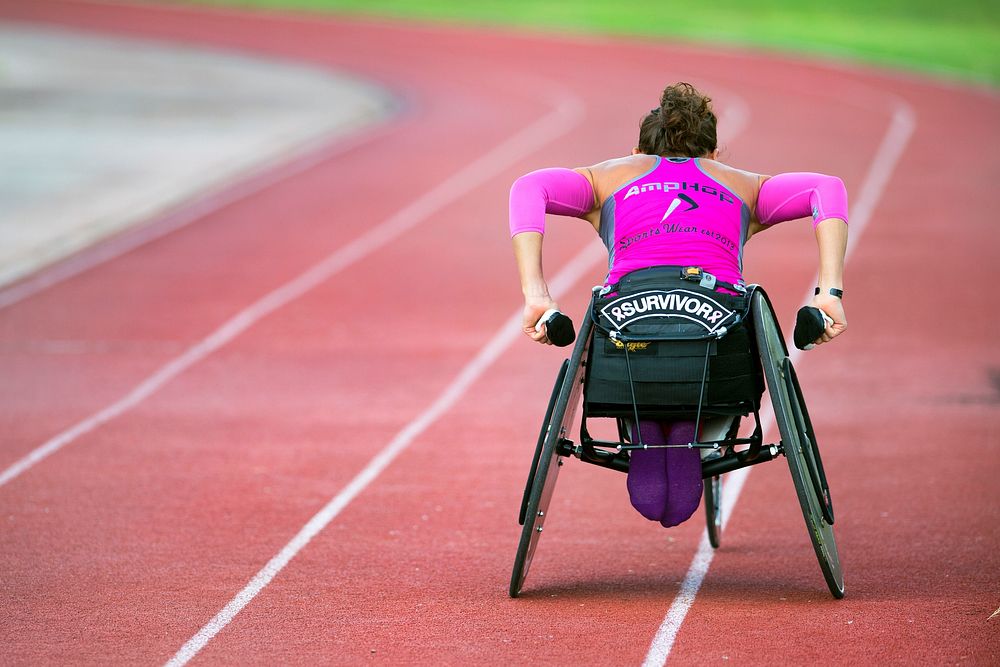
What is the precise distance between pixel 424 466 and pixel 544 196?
347 centimetres

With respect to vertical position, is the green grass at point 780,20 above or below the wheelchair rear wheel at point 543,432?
below

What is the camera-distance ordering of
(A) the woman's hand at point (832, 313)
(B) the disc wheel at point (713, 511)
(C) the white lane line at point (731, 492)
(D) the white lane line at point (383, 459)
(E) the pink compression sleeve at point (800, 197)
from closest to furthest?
(A) the woman's hand at point (832, 313), (C) the white lane line at point (731, 492), (E) the pink compression sleeve at point (800, 197), (D) the white lane line at point (383, 459), (B) the disc wheel at point (713, 511)

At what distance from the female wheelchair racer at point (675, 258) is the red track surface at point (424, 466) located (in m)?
0.61

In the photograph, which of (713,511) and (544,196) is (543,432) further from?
(713,511)

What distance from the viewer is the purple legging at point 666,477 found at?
16.3 feet

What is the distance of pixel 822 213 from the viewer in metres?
4.97

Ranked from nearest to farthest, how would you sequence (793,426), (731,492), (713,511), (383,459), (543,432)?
(793,426) < (543,432) < (713,511) < (731,492) < (383,459)

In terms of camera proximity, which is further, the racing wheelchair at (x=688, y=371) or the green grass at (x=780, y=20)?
the green grass at (x=780, y=20)

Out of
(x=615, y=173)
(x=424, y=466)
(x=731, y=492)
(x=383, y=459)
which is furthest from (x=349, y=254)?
(x=615, y=173)

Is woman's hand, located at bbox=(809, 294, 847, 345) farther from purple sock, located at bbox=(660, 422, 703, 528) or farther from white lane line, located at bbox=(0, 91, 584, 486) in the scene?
white lane line, located at bbox=(0, 91, 584, 486)

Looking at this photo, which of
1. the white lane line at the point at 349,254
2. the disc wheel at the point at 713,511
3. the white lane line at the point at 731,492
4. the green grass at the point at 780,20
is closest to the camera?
the white lane line at the point at 731,492

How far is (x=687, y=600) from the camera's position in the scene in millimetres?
5422

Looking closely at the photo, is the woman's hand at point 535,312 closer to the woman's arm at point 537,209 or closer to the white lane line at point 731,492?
the woman's arm at point 537,209

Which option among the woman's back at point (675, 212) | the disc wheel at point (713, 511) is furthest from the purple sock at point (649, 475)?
the disc wheel at point (713, 511)
